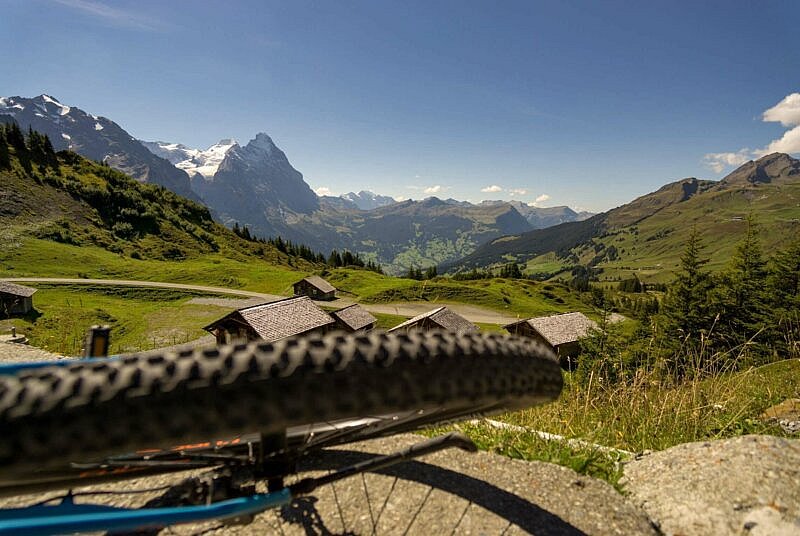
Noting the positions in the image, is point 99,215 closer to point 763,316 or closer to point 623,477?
point 623,477

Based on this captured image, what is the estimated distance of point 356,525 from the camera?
9.71 ft

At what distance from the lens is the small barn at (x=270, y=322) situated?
29.2m

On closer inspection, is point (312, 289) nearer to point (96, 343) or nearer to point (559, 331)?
point (559, 331)

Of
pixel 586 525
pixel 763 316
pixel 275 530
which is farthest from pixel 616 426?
pixel 763 316

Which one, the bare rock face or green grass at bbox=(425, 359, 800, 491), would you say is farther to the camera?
green grass at bbox=(425, 359, 800, 491)

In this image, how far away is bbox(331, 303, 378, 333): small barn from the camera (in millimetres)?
41938

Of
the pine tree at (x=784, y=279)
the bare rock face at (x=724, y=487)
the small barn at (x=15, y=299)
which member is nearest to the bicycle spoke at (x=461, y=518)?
the bare rock face at (x=724, y=487)

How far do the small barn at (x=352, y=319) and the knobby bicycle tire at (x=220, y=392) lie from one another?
3941cm

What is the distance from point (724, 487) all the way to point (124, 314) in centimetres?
5144

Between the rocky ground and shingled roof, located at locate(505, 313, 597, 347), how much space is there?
46.7 m

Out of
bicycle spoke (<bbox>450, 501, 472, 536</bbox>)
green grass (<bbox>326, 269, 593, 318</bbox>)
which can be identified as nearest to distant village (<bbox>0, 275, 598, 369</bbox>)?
bicycle spoke (<bbox>450, 501, 472, 536</bbox>)

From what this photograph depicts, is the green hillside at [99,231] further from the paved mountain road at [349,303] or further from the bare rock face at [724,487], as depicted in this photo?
the bare rock face at [724,487]

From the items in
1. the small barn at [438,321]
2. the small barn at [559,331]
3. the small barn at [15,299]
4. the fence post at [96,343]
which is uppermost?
the fence post at [96,343]

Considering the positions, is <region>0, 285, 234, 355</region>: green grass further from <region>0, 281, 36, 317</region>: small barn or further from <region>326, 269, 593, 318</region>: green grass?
<region>326, 269, 593, 318</region>: green grass
